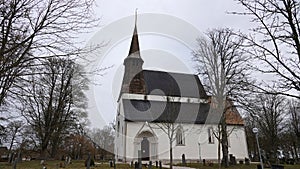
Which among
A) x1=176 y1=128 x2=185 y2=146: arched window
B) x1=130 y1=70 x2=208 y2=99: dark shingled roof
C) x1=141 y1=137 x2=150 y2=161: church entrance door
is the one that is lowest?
x1=141 y1=137 x2=150 y2=161: church entrance door

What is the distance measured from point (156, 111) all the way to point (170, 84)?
747 cm

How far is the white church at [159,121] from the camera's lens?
29297 millimetres

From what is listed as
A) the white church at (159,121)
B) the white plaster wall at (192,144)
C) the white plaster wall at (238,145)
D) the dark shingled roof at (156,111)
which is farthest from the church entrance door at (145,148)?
the white plaster wall at (238,145)

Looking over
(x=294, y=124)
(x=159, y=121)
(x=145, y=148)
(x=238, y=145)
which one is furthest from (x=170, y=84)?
(x=294, y=124)

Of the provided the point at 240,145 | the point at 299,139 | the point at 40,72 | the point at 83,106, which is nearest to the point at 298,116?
the point at 299,139

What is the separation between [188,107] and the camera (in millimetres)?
34344

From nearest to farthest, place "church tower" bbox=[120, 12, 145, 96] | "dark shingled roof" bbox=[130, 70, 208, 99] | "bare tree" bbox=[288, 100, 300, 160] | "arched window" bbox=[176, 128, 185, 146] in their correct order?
1. "arched window" bbox=[176, 128, 185, 146]
2. "church tower" bbox=[120, 12, 145, 96]
3. "dark shingled roof" bbox=[130, 70, 208, 99]
4. "bare tree" bbox=[288, 100, 300, 160]

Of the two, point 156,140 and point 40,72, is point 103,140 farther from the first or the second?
point 40,72

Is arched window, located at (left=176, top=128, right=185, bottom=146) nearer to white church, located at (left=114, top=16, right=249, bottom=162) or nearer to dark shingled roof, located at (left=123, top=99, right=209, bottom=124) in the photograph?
white church, located at (left=114, top=16, right=249, bottom=162)

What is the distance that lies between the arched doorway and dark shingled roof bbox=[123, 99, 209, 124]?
179 cm

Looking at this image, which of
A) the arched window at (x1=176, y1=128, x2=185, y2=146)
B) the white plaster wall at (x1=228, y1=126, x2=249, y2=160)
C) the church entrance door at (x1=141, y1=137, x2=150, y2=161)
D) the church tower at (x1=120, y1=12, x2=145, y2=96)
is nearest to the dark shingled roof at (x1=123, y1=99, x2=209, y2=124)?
the arched window at (x1=176, y1=128, x2=185, y2=146)

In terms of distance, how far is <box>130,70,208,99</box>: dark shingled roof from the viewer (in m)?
35.1

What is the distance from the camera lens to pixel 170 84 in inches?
1485

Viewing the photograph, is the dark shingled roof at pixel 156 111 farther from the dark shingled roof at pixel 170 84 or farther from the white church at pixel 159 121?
the dark shingled roof at pixel 170 84
